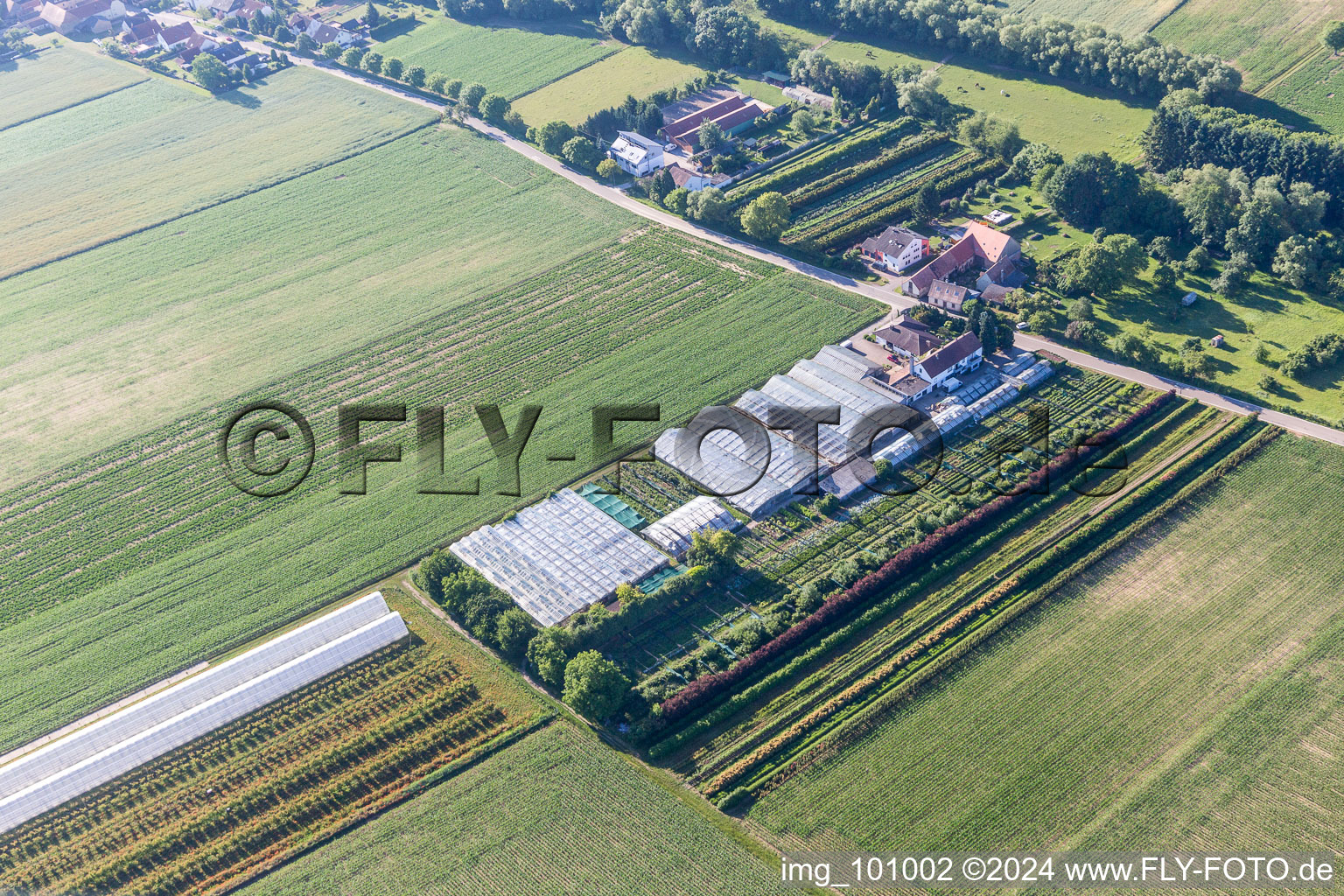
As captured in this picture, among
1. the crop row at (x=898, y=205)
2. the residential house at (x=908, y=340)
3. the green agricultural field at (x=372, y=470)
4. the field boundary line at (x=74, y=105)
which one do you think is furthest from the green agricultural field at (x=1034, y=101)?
the field boundary line at (x=74, y=105)

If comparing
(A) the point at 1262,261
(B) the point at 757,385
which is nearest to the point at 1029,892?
(B) the point at 757,385

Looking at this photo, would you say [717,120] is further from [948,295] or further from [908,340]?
[908,340]

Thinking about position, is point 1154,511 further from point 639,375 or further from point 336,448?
point 336,448

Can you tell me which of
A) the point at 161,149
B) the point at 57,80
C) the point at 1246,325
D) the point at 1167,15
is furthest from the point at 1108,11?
the point at 57,80

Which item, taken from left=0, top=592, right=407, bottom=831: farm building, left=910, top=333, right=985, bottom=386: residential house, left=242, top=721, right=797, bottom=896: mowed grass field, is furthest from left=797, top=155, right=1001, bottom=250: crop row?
left=242, top=721, right=797, bottom=896: mowed grass field

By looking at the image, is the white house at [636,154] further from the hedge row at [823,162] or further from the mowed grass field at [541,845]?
the mowed grass field at [541,845]

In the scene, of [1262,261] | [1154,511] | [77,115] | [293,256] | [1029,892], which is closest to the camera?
[1029,892]
